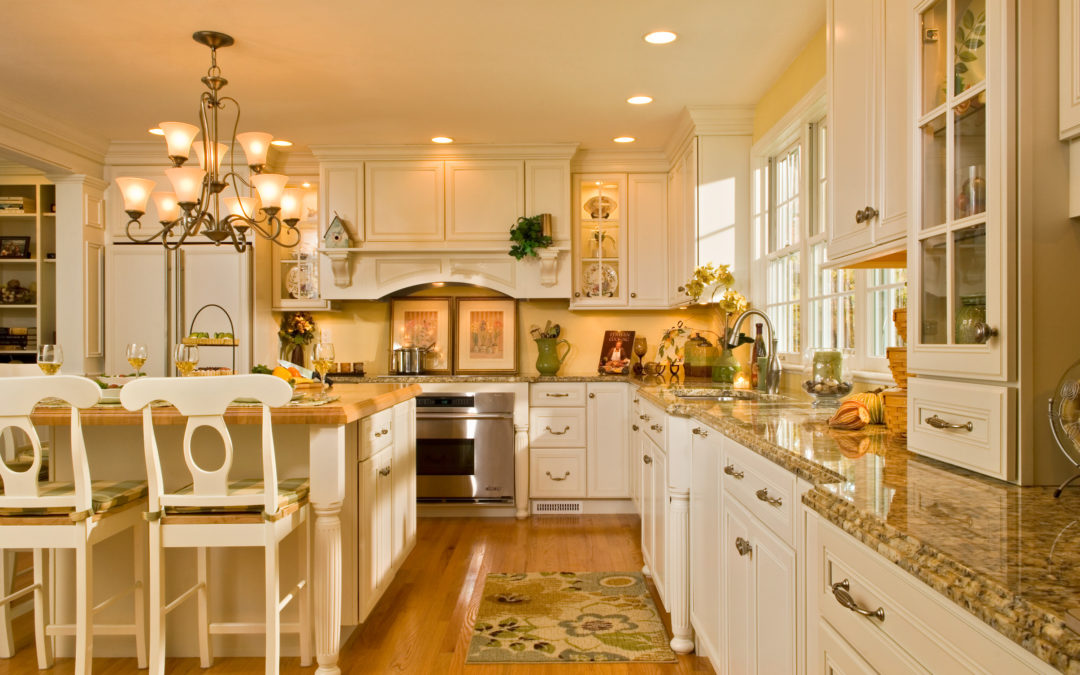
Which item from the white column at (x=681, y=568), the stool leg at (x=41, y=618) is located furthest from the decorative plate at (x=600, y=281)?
the stool leg at (x=41, y=618)

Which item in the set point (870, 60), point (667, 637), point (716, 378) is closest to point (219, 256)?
point (716, 378)

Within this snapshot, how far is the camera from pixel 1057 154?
3.83 ft

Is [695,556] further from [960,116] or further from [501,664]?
[960,116]

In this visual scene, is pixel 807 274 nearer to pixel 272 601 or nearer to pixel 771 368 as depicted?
pixel 771 368

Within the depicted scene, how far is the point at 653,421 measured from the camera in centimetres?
313

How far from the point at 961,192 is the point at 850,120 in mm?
746

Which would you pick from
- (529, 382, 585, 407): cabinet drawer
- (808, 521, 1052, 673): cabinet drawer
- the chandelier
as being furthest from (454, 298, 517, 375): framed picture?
(808, 521, 1052, 673): cabinet drawer

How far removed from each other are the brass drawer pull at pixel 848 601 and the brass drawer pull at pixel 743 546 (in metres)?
0.64

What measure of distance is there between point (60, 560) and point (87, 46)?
226 cm

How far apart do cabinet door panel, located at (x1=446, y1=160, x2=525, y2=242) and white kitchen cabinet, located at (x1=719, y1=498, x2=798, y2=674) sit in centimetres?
315

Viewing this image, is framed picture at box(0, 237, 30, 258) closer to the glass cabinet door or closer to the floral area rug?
the glass cabinet door

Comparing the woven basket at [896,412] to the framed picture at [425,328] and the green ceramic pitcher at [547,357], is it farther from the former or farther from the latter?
the framed picture at [425,328]

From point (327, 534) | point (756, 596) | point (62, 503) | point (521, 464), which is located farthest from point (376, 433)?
point (521, 464)

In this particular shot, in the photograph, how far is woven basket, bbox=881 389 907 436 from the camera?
1.80 m
